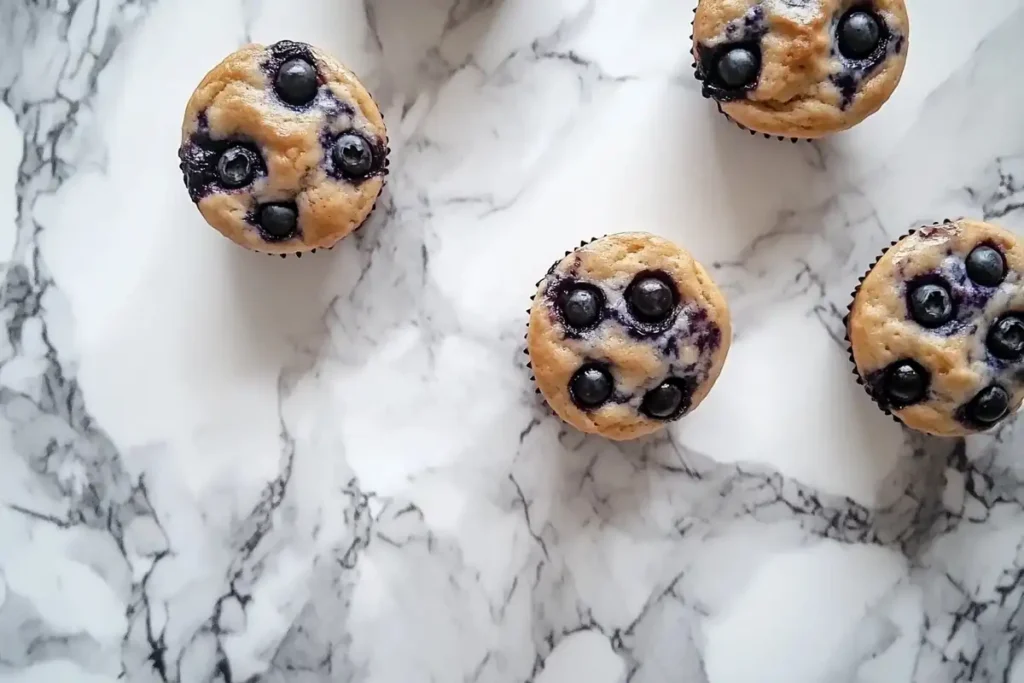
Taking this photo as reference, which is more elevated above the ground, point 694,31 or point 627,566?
point 694,31

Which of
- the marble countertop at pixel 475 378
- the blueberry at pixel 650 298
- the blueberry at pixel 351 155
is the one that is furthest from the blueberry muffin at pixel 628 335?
the blueberry at pixel 351 155

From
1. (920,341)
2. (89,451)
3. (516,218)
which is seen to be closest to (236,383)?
(89,451)

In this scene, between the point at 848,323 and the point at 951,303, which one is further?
the point at 848,323

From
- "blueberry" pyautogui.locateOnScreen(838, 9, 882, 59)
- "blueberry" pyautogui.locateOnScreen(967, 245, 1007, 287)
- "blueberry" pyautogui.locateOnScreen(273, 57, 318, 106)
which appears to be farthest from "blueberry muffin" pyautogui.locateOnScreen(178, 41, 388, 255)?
"blueberry" pyautogui.locateOnScreen(967, 245, 1007, 287)

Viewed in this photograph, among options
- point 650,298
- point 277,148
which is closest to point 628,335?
point 650,298

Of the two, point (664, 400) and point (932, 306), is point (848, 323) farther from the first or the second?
point (664, 400)

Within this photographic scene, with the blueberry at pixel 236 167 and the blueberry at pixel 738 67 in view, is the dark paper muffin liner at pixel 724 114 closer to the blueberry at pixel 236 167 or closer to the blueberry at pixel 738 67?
the blueberry at pixel 738 67

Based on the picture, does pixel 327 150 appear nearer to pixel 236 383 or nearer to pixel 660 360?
pixel 236 383
